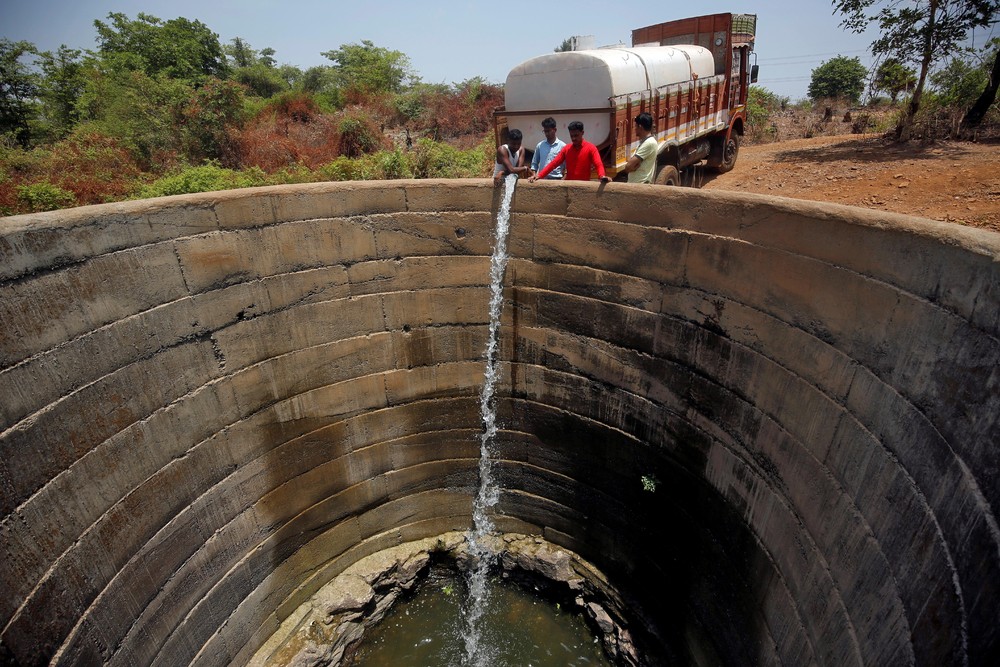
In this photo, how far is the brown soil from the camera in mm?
5520

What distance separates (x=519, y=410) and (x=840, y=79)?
3436 cm

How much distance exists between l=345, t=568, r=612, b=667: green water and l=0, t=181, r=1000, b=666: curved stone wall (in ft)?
2.69

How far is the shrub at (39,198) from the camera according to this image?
20.2ft

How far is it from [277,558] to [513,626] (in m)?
2.89

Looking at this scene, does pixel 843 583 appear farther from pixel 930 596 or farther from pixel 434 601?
pixel 434 601

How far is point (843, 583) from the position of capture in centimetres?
310

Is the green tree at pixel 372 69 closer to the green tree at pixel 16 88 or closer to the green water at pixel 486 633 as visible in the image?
the green tree at pixel 16 88

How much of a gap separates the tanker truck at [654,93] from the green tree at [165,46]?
20.8 meters

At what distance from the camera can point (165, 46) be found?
23250mm

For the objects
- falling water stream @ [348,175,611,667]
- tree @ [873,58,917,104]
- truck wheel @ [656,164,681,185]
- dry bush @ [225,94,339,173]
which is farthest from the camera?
dry bush @ [225,94,339,173]

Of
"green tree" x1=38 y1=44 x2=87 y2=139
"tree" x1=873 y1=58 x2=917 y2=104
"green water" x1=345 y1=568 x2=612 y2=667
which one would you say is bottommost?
"green water" x1=345 y1=568 x2=612 y2=667

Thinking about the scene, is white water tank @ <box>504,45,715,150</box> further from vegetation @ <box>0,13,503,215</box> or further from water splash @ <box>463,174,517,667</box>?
water splash @ <box>463,174,517,667</box>

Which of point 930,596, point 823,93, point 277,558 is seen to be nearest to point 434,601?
point 277,558

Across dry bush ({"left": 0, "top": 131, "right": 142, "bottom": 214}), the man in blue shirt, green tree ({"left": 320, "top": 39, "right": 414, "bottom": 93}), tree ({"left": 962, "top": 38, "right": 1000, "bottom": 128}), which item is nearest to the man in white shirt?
the man in blue shirt
